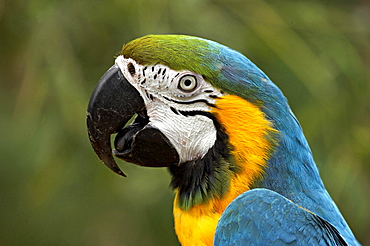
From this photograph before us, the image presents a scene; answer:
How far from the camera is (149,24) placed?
243 centimetres

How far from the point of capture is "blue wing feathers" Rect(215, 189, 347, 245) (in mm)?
1183

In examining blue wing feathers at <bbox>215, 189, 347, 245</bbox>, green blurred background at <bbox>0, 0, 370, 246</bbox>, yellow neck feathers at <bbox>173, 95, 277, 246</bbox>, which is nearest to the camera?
blue wing feathers at <bbox>215, 189, 347, 245</bbox>

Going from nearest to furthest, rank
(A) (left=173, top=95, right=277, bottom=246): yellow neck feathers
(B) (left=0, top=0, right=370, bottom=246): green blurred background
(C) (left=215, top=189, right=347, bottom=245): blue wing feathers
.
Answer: (C) (left=215, top=189, right=347, bottom=245): blue wing feathers
(A) (left=173, top=95, right=277, bottom=246): yellow neck feathers
(B) (left=0, top=0, right=370, bottom=246): green blurred background

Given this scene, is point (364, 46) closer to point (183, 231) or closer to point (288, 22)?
point (288, 22)

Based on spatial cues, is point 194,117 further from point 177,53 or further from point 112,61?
point 112,61

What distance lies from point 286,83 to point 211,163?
1.37 meters

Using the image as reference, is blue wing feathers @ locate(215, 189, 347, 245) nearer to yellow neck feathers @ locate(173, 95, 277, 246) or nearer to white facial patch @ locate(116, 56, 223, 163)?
yellow neck feathers @ locate(173, 95, 277, 246)

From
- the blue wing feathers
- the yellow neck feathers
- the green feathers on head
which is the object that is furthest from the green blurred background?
the blue wing feathers

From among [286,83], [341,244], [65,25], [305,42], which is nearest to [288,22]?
[305,42]

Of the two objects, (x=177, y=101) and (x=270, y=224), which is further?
(x=177, y=101)

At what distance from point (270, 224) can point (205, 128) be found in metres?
0.30

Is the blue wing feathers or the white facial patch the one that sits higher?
the white facial patch

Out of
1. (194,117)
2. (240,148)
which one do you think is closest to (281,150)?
(240,148)

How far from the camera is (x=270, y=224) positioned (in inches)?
47.1
